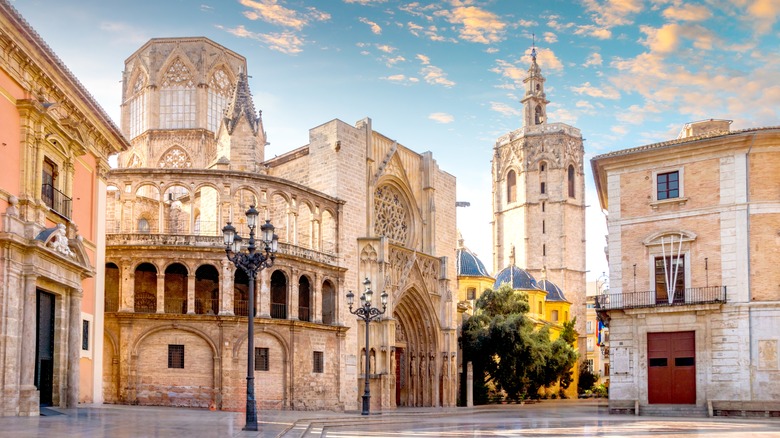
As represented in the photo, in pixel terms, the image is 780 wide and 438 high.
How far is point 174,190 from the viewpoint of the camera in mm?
51094

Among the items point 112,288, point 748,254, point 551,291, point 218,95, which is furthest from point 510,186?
point 112,288

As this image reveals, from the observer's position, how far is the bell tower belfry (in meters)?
89.9

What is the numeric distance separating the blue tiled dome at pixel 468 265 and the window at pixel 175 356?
33.4 meters

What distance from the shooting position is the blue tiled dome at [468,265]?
64.1 metres

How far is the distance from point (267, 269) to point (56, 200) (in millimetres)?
12889

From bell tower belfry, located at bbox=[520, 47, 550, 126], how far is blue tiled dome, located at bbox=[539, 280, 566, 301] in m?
19.5

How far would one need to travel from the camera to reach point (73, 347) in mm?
22906

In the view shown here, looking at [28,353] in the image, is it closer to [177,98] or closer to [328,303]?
[328,303]

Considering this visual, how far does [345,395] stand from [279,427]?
1824 centimetres

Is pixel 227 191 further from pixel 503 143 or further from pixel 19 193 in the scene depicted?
pixel 503 143

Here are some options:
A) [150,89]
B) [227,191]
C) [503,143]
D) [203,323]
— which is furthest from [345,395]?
[503,143]

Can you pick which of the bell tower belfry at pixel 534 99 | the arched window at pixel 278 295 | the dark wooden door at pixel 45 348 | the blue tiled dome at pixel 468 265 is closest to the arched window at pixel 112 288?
the arched window at pixel 278 295

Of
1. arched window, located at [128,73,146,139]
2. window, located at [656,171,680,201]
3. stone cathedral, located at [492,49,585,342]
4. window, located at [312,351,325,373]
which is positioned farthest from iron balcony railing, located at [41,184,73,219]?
stone cathedral, located at [492,49,585,342]

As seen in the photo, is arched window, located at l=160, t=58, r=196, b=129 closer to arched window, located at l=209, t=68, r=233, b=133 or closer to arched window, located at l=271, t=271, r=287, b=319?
arched window, located at l=209, t=68, r=233, b=133
